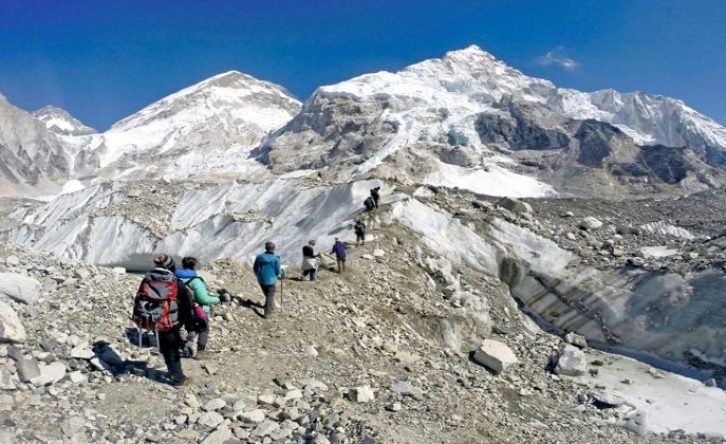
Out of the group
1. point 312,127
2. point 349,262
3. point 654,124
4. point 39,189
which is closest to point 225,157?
point 312,127

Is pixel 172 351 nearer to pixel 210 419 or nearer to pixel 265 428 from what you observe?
pixel 210 419

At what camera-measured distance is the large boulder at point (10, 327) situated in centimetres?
745

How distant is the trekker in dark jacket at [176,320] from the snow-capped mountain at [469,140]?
62.9m

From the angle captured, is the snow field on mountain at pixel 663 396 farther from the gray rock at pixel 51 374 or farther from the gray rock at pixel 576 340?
the gray rock at pixel 51 374

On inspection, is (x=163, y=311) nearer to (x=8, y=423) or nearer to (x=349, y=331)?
(x=8, y=423)

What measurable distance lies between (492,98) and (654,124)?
63.1 metres

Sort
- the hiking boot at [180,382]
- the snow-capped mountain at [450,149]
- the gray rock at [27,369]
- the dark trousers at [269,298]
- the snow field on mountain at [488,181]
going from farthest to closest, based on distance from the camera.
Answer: the snow-capped mountain at [450,149] → the snow field on mountain at [488,181] → the dark trousers at [269,298] → the hiking boot at [180,382] → the gray rock at [27,369]

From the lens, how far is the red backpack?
285 inches

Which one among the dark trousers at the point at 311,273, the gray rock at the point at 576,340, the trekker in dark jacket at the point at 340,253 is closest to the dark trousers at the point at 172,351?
the dark trousers at the point at 311,273

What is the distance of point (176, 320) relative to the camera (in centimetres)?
744

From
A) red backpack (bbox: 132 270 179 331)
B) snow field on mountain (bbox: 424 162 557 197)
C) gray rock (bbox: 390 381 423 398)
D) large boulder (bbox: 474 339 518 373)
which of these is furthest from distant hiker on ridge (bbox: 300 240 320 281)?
snow field on mountain (bbox: 424 162 557 197)

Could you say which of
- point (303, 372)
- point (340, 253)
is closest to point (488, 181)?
point (340, 253)

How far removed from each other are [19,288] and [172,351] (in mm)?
3137

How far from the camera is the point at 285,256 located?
938 inches
